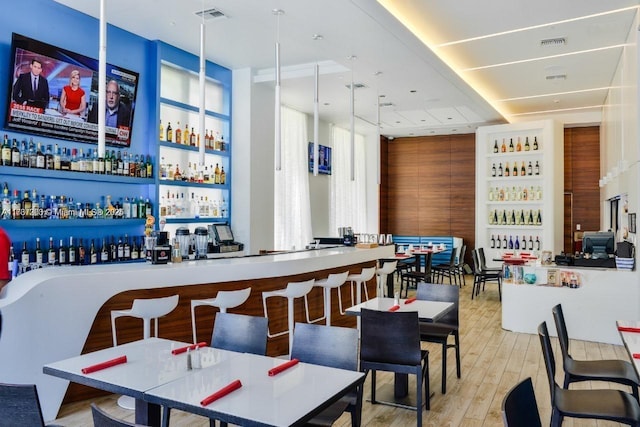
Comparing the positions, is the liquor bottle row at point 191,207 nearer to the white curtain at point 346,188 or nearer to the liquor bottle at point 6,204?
the liquor bottle at point 6,204

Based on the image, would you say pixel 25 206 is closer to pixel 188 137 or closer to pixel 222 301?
pixel 222 301

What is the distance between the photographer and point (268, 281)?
515cm

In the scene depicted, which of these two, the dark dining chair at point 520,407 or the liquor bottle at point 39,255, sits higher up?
the liquor bottle at point 39,255

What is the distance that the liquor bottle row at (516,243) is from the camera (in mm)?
10733

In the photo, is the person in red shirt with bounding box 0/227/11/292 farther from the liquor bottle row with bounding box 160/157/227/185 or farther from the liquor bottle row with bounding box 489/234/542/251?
the liquor bottle row with bounding box 489/234/542/251

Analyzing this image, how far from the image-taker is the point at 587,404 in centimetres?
287

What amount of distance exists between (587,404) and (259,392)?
1992 mm

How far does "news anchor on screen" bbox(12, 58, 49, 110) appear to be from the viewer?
501 cm

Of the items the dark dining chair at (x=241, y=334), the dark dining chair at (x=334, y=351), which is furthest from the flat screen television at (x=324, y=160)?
the dark dining chair at (x=334, y=351)

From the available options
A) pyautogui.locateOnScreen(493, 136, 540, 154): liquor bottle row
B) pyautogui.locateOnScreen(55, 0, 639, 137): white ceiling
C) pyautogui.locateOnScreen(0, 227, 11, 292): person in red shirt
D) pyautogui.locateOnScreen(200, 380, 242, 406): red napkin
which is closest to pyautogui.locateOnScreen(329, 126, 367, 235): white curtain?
pyautogui.locateOnScreen(55, 0, 639, 137): white ceiling

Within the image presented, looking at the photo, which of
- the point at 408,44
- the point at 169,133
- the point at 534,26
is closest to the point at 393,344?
the point at 408,44

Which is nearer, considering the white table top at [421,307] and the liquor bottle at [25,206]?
the white table top at [421,307]

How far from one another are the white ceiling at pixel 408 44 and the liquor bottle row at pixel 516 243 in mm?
3010

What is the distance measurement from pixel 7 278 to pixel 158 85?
3337 mm
